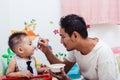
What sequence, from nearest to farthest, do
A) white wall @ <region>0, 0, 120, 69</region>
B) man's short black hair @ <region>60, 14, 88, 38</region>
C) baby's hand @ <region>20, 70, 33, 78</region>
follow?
baby's hand @ <region>20, 70, 33, 78</region>, man's short black hair @ <region>60, 14, 88, 38</region>, white wall @ <region>0, 0, 120, 69</region>

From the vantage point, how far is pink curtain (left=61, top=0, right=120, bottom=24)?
95.5 inches

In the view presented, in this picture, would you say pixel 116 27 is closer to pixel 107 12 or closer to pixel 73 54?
pixel 107 12

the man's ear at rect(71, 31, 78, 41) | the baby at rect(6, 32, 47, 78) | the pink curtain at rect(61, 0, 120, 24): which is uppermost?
the pink curtain at rect(61, 0, 120, 24)

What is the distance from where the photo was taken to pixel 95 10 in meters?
2.49

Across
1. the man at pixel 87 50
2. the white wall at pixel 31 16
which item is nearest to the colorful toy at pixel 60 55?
the white wall at pixel 31 16

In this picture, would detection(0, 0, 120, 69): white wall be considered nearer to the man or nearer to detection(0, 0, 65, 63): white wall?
detection(0, 0, 65, 63): white wall

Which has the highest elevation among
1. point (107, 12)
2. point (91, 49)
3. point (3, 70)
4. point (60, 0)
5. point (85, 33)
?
point (60, 0)

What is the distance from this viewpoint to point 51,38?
2.53 m

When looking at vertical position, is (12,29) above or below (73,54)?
above

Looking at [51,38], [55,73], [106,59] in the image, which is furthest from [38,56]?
[106,59]

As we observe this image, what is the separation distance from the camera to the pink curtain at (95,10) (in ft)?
7.96

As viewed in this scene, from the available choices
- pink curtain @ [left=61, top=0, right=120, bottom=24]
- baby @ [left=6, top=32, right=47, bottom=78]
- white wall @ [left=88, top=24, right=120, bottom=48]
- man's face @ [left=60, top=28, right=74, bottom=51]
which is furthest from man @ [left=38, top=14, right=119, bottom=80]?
white wall @ [left=88, top=24, right=120, bottom=48]

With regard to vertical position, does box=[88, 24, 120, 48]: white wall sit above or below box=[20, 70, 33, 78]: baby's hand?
above

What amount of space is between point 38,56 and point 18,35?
77 centimetres
